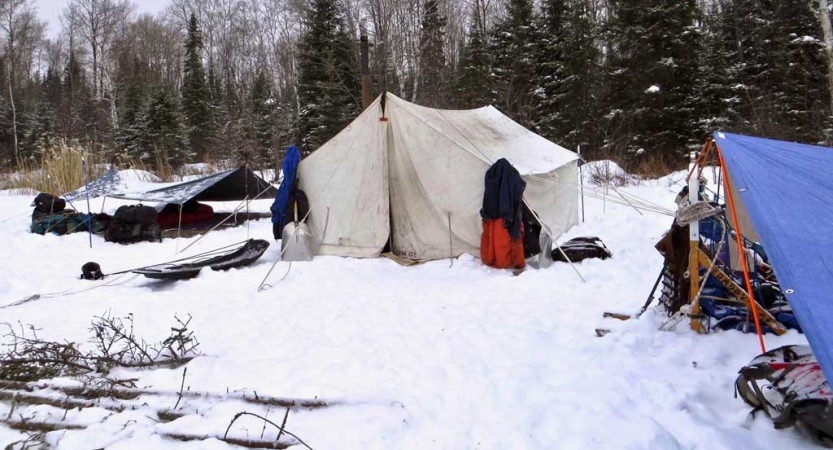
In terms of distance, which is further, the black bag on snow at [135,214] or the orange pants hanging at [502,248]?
the black bag on snow at [135,214]

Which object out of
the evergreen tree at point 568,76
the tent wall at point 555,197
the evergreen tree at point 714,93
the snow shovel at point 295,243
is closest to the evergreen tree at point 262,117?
the evergreen tree at point 568,76

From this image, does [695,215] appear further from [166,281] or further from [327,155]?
[166,281]

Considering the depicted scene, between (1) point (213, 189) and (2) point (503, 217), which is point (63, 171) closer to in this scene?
(1) point (213, 189)

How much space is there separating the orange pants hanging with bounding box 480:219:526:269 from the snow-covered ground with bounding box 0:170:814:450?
158 millimetres

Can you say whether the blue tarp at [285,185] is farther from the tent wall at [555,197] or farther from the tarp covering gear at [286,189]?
the tent wall at [555,197]

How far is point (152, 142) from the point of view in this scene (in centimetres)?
2039

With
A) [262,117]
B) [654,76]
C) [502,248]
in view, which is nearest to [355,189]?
[502,248]

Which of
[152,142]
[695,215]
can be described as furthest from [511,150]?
[152,142]

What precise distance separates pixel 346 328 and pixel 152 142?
19983mm

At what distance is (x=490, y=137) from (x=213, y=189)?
531 centimetres

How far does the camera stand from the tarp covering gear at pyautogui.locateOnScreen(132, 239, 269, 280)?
5312 mm

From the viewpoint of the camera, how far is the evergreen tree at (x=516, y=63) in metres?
16.9

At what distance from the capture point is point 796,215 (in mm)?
2207

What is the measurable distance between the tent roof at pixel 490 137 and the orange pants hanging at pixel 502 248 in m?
0.86
